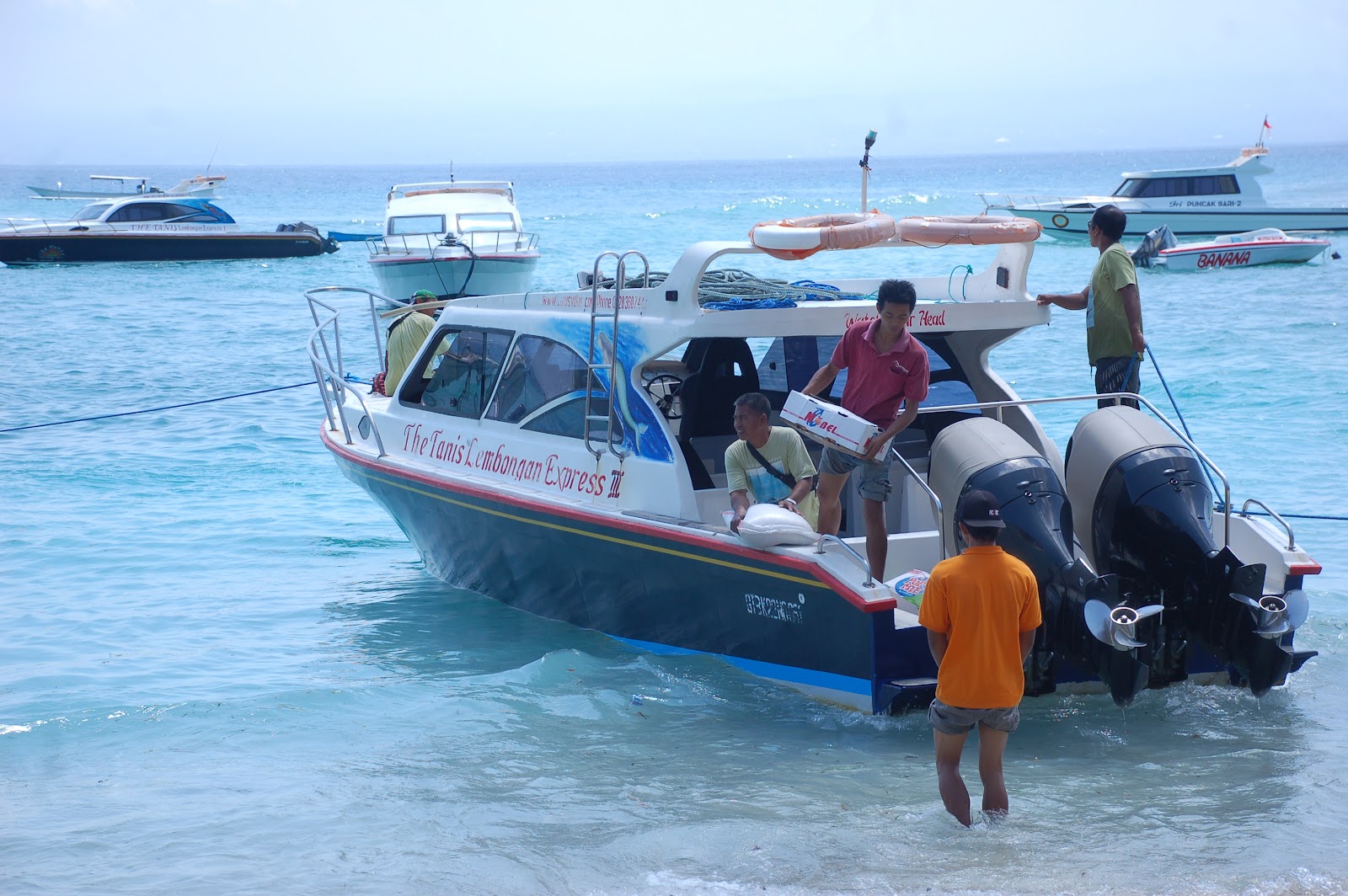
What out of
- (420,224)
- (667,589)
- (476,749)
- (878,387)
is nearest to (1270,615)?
(878,387)

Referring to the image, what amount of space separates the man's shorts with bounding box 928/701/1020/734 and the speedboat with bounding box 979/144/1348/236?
2977 cm

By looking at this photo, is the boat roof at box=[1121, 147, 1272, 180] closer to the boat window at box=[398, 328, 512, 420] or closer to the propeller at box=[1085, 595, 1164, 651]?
the boat window at box=[398, 328, 512, 420]

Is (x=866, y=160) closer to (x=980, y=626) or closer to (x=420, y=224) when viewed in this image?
(x=980, y=626)

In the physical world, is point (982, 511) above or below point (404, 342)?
below

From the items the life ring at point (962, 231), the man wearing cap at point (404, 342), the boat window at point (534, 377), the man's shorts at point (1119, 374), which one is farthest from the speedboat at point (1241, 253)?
the boat window at point (534, 377)

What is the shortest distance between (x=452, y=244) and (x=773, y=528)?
68.8 ft

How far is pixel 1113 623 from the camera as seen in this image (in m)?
4.69

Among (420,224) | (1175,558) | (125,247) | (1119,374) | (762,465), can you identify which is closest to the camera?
(1175,558)

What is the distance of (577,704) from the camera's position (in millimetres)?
6289

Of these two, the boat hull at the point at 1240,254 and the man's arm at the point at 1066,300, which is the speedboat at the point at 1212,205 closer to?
the boat hull at the point at 1240,254

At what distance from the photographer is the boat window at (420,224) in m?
26.1

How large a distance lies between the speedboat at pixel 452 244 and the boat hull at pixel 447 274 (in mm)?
16

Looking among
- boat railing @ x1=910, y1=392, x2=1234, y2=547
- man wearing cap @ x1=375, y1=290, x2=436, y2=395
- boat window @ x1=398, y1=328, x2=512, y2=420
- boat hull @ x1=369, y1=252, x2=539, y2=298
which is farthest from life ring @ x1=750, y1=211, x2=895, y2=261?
boat hull @ x1=369, y1=252, x2=539, y2=298

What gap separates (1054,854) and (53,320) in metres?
24.1
